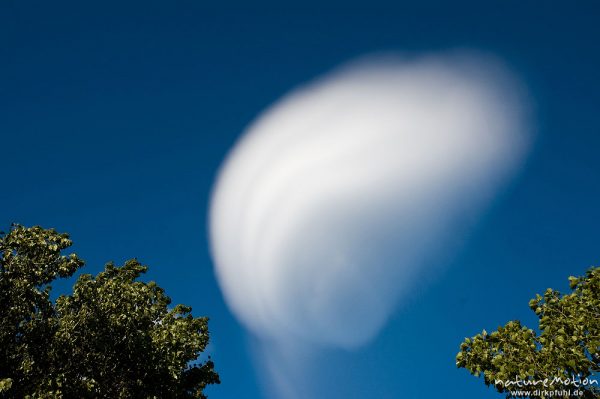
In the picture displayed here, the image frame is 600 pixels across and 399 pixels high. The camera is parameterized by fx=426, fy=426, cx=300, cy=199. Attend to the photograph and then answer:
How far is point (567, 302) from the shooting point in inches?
683

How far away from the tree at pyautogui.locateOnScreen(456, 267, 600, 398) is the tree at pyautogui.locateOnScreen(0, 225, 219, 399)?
15.2 m

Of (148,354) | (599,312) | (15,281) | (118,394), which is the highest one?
(15,281)

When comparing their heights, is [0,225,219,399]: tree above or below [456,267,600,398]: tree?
above

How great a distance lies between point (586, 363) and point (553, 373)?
1185 mm

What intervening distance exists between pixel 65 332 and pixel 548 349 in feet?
64.6

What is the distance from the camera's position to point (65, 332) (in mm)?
18312

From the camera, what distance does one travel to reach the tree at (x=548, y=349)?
1576 cm

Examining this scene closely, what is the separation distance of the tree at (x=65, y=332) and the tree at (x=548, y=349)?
1518 cm

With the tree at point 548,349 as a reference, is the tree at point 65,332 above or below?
above

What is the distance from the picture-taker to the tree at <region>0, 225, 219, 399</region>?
1730 centimetres

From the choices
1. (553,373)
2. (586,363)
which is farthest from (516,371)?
(586,363)

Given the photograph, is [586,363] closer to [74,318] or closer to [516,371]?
[516,371]

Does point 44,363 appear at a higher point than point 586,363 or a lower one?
higher

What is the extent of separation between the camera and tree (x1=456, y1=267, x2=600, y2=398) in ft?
51.7
